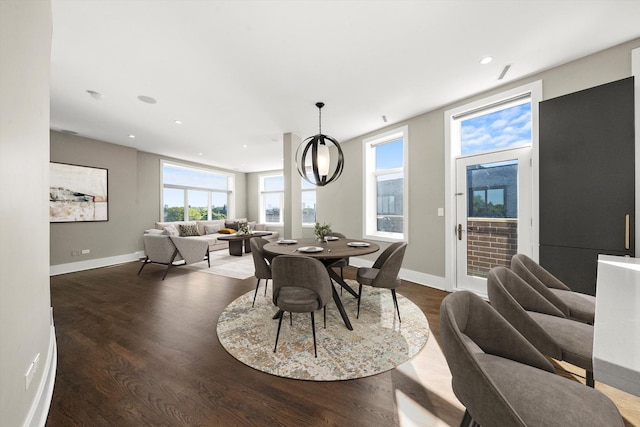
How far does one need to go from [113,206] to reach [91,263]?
4.17 ft

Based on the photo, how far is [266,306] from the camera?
113 inches

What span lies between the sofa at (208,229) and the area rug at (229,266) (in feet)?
2.02

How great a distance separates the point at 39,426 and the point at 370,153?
4952 millimetres

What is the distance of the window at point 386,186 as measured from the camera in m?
4.18

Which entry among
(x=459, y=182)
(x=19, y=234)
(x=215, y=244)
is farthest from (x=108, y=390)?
(x=215, y=244)

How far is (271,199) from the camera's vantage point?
8797mm

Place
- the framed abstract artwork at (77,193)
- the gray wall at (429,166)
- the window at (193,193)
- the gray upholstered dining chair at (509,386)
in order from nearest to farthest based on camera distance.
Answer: the gray upholstered dining chair at (509,386), the gray wall at (429,166), the framed abstract artwork at (77,193), the window at (193,193)

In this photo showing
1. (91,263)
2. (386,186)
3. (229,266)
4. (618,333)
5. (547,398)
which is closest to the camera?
(618,333)

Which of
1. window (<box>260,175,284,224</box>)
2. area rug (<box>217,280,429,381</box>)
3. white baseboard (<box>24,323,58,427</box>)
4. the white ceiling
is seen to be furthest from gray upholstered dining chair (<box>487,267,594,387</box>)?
window (<box>260,175,284,224</box>)

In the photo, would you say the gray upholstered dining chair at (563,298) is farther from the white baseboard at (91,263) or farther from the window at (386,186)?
the white baseboard at (91,263)

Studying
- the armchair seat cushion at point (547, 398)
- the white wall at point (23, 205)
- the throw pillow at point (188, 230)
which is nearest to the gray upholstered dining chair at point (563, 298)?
the armchair seat cushion at point (547, 398)

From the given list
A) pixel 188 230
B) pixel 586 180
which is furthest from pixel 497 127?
pixel 188 230

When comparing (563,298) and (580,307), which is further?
(563,298)

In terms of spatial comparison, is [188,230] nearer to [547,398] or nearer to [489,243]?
[489,243]
